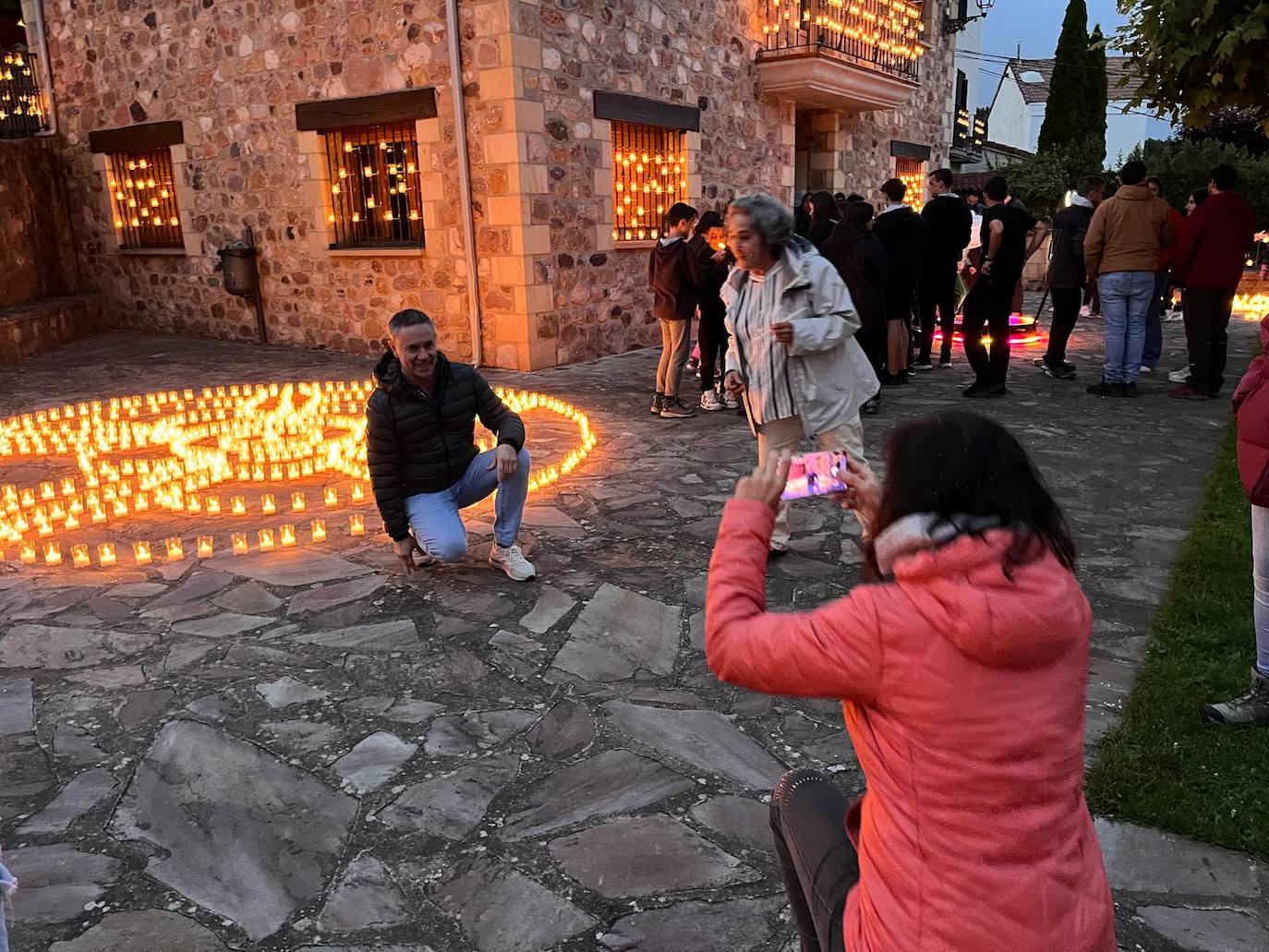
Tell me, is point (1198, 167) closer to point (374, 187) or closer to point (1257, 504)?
point (374, 187)

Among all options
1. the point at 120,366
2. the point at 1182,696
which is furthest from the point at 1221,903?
the point at 120,366

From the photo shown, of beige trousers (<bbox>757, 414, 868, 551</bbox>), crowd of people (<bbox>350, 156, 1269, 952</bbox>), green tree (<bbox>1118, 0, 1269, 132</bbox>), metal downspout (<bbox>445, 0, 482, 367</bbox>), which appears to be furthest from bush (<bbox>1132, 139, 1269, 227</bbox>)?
crowd of people (<bbox>350, 156, 1269, 952</bbox>)

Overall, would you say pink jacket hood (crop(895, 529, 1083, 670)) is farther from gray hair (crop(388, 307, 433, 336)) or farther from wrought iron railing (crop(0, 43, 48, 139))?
wrought iron railing (crop(0, 43, 48, 139))

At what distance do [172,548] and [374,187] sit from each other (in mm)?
7599

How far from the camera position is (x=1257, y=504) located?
3084 millimetres

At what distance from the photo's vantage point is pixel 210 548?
209 inches

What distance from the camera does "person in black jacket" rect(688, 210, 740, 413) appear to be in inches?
312

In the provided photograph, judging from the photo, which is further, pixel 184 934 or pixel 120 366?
pixel 120 366

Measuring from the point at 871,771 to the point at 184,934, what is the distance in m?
1.95

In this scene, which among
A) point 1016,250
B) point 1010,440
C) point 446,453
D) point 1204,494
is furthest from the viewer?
point 1016,250

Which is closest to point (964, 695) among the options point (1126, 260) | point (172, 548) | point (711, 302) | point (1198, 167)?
point (172, 548)

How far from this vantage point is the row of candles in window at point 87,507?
229 inches

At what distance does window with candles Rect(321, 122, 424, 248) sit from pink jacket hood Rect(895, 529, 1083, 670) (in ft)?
35.2

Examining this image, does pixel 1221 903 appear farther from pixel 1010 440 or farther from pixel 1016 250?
pixel 1016 250
